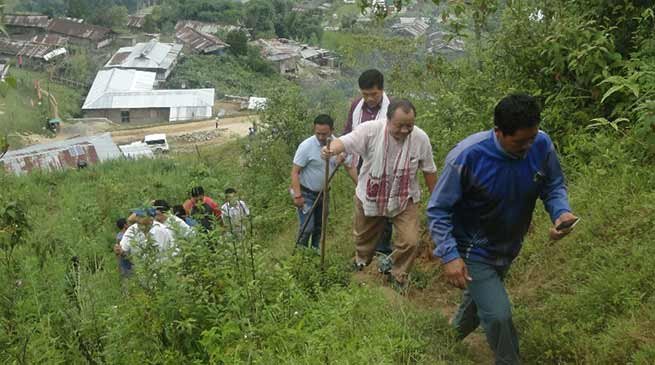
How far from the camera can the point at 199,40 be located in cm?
4891

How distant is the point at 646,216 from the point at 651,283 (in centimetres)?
79

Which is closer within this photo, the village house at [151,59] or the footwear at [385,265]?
the footwear at [385,265]

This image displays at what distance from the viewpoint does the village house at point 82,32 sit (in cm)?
5009

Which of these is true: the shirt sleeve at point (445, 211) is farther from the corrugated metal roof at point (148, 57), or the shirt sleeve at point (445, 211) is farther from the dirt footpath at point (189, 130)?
the corrugated metal roof at point (148, 57)

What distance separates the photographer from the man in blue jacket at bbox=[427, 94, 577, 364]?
3.22 meters

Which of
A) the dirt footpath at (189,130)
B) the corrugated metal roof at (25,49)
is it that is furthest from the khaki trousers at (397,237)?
the corrugated metal roof at (25,49)

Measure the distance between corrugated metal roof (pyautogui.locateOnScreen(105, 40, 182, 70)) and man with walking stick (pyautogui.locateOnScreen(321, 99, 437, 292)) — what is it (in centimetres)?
4118

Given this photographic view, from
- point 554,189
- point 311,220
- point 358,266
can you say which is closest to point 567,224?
point 554,189

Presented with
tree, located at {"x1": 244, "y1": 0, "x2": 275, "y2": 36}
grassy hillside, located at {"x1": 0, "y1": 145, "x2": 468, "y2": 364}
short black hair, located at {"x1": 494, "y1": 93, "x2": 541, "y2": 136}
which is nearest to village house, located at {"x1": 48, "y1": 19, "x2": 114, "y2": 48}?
tree, located at {"x1": 244, "y1": 0, "x2": 275, "y2": 36}

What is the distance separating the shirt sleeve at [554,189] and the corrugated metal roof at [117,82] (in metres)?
38.0

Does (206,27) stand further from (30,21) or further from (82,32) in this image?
(30,21)

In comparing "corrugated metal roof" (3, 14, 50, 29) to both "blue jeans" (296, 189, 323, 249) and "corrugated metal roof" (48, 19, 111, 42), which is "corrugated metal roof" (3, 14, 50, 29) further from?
"blue jeans" (296, 189, 323, 249)

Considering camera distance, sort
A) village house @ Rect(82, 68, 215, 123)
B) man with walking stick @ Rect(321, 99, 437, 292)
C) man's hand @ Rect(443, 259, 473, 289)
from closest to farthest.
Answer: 1. man's hand @ Rect(443, 259, 473, 289)
2. man with walking stick @ Rect(321, 99, 437, 292)
3. village house @ Rect(82, 68, 215, 123)

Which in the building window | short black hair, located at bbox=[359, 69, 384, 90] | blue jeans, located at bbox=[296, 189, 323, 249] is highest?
short black hair, located at bbox=[359, 69, 384, 90]
